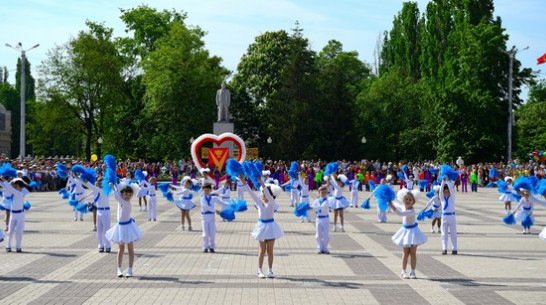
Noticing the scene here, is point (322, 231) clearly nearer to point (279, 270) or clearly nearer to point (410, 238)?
point (279, 270)

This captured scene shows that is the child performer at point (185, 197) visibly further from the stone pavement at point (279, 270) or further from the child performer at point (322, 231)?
the child performer at point (322, 231)

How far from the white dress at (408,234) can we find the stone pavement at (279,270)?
702 mm

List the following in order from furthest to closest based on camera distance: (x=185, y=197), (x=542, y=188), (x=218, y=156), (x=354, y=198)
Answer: (x=218, y=156) → (x=354, y=198) → (x=185, y=197) → (x=542, y=188)

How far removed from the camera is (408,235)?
1207 centimetres

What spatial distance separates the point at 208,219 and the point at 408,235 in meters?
5.46

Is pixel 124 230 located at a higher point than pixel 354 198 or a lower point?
higher

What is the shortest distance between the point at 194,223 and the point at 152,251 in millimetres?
6753

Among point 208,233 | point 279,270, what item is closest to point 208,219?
point 208,233

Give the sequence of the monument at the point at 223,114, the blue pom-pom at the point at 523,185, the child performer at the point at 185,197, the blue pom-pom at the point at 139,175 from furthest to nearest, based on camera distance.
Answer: the monument at the point at 223,114, the blue pom-pom at the point at 139,175, the child performer at the point at 185,197, the blue pom-pom at the point at 523,185

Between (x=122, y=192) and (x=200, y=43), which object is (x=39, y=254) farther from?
(x=200, y=43)

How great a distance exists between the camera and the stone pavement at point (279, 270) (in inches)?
406

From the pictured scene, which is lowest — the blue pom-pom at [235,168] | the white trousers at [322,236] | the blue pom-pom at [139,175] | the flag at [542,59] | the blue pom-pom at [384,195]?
the white trousers at [322,236]

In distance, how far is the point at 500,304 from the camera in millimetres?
9758

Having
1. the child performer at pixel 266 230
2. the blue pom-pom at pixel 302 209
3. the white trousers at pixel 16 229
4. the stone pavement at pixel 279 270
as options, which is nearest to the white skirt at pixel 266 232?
the child performer at pixel 266 230
